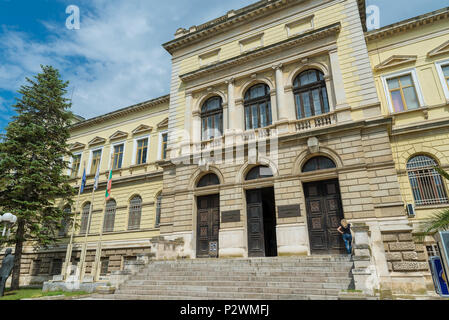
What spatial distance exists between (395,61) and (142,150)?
Answer: 18.4 meters

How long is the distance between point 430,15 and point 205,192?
1571 cm

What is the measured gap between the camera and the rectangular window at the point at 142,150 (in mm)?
22739

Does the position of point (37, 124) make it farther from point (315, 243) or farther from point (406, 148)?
point (406, 148)

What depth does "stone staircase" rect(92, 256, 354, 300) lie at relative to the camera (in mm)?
9117

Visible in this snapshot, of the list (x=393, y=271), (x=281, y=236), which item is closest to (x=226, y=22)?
(x=281, y=236)

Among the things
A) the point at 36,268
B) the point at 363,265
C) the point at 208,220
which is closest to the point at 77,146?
the point at 36,268

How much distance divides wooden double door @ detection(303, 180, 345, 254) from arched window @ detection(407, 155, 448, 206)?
3948 millimetres

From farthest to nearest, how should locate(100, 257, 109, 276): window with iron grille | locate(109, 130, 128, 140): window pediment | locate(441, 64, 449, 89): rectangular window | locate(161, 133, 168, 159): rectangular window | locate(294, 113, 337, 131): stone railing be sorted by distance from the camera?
locate(109, 130, 128, 140): window pediment, locate(161, 133, 168, 159): rectangular window, locate(100, 257, 109, 276): window with iron grille, locate(441, 64, 449, 89): rectangular window, locate(294, 113, 337, 131): stone railing

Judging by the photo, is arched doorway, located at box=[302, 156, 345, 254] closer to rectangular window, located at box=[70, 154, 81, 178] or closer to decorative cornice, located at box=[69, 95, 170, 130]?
decorative cornice, located at box=[69, 95, 170, 130]

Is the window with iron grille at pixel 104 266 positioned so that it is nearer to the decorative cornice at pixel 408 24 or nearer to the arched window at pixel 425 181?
the arched window at pixel 425 181

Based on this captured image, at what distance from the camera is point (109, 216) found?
72.5 ft

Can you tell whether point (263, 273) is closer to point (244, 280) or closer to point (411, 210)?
point (244, 280)

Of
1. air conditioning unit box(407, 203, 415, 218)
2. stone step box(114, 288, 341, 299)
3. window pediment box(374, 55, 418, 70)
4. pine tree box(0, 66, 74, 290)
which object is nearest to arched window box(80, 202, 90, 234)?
pine tree box(0, 66, 74, 290)

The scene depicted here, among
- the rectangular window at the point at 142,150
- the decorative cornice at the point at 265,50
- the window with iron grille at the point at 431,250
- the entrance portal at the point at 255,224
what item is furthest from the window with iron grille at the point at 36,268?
the window with iron grille at the point at 431,250
